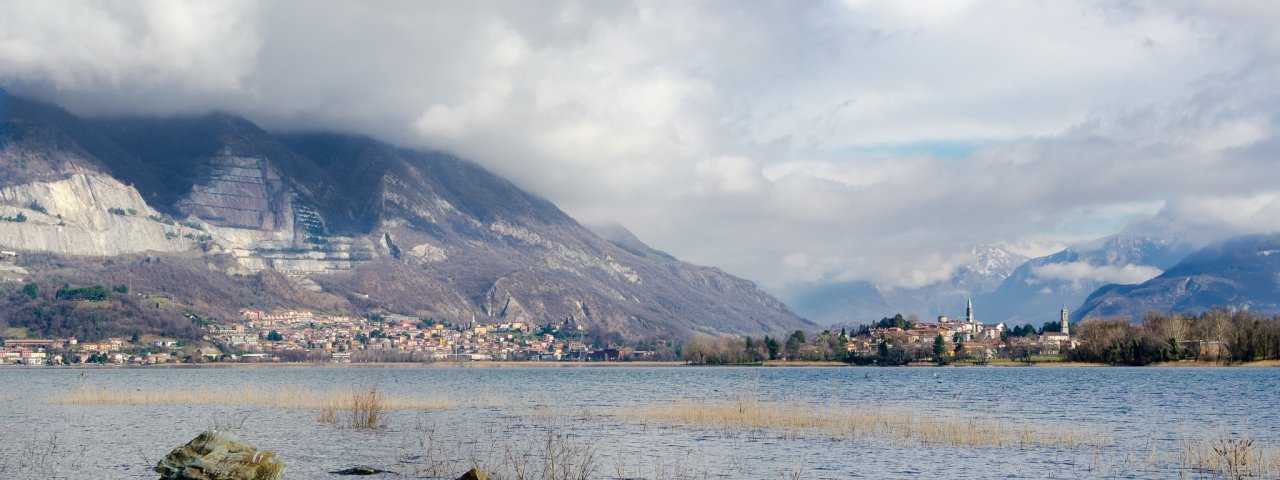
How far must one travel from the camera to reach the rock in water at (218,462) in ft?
115

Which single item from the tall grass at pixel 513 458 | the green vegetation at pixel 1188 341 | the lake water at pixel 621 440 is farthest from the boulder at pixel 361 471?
the green vegetation at pixel 1188 341

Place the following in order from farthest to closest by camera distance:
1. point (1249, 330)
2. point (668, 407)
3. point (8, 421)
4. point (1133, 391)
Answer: point (1249, 330) < point (1133, 391) < point (668, 407) < point (8, 421)

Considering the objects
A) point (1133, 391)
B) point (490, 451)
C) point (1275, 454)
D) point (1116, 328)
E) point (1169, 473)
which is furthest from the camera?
point (1116, 328)

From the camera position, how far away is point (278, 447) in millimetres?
49906

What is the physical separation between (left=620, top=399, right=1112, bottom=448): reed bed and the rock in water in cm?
2767

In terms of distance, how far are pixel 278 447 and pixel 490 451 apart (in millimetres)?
10354

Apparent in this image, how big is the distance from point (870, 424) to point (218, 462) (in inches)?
1401

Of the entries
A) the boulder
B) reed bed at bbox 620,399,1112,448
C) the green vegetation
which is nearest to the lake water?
the boulder

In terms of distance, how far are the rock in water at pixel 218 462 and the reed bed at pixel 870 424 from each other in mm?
27669

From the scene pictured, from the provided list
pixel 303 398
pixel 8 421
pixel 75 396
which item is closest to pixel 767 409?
pixel 303 398

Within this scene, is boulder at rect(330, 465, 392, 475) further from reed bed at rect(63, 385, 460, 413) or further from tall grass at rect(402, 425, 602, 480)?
reed bed at rect(63, 385, 460, 413)

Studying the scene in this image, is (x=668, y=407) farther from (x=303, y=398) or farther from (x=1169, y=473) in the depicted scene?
(x=1169, y=473)

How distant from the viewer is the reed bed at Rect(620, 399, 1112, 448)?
169ft

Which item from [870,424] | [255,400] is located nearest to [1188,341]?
[870,424]
